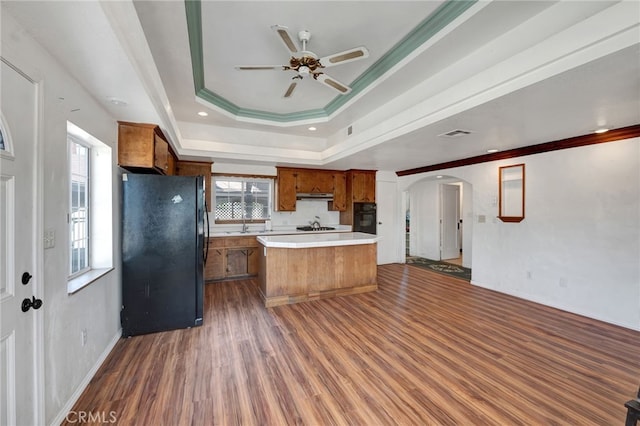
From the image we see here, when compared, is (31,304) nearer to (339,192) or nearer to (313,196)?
(313,196)

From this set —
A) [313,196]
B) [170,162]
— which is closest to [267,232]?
[313,196]

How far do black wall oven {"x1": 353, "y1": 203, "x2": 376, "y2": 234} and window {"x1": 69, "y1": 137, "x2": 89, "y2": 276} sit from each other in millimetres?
4799

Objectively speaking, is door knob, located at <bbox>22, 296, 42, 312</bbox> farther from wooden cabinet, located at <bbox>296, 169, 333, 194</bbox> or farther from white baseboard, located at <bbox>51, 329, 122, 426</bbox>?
wooden cabinet, located at <bbox>296, 169, 333, 194</bbox>

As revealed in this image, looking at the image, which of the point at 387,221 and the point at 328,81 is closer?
the point at 328,81

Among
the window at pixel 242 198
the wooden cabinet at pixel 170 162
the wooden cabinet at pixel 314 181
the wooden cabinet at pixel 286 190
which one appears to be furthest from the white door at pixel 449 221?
the wooden cabinet at pixel 170 162

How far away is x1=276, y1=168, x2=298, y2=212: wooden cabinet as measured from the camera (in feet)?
18.5

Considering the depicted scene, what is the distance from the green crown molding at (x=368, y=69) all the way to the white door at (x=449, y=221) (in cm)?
467

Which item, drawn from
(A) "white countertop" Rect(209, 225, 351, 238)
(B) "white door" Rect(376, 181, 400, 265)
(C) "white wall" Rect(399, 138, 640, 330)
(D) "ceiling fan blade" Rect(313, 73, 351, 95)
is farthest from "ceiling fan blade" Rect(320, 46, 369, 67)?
(B) "white door" Rect(376, 181, 400, 265)

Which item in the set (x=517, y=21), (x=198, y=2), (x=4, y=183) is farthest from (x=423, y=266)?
(x=4, y=183)

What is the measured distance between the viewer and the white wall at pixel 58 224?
1479 millimetres

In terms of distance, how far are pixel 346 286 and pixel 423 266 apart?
3035 mm

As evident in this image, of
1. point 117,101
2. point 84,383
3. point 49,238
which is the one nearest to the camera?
point 49,238

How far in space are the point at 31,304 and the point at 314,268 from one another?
9.66ft

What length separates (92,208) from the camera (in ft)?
8.32
